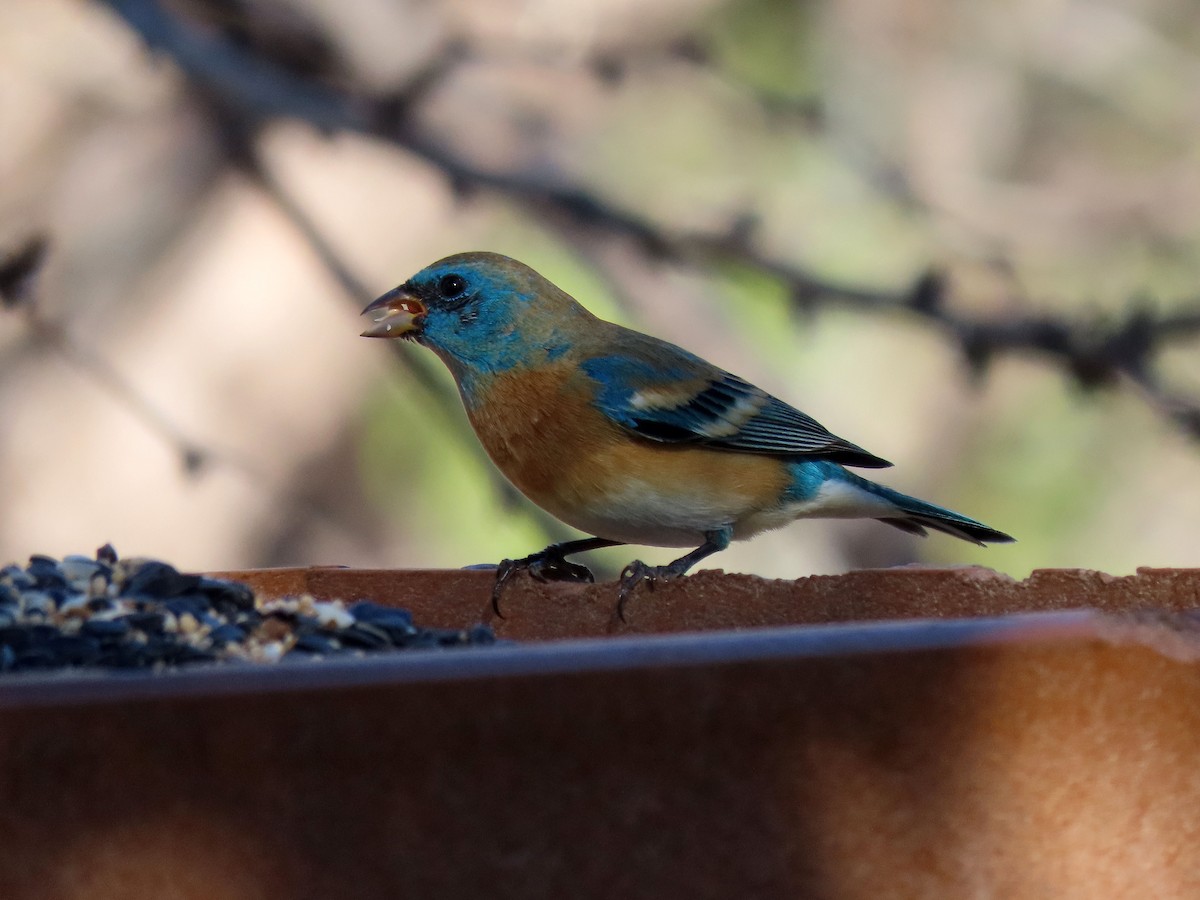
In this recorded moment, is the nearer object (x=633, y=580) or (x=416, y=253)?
(x=633, y=580)

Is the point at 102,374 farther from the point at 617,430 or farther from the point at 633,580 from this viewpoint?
the point at 633,580

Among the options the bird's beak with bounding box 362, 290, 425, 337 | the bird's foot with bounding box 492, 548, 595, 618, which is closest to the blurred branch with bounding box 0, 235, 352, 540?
the bird's beak with bounding box 362, 290, 425, 337

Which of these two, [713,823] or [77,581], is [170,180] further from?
[713,823]

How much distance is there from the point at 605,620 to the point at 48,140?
3.63 meters

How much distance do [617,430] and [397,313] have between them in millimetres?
657

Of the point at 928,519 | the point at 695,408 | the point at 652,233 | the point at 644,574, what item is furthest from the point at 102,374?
the point at 644,574

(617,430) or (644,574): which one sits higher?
(617,430)

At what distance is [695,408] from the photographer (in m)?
3.74

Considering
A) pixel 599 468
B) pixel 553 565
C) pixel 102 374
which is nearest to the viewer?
pixel 553 565

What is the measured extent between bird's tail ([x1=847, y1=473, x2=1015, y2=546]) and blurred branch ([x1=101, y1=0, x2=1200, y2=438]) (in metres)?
0.87

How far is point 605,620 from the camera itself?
102 inches

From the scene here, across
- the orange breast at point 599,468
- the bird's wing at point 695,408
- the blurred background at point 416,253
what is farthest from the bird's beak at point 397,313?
the blurred background at point 416,253

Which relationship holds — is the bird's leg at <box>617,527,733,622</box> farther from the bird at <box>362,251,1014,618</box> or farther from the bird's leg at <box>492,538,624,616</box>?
the bird's leg at <box>492,538,624,616</box>

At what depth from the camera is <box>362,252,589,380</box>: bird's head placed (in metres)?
3.79
